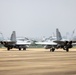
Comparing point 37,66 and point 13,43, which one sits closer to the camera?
point 37,66

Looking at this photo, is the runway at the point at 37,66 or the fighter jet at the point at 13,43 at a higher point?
the runway at the point at 37,66

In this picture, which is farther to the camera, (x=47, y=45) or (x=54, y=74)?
(x=47, y=45)

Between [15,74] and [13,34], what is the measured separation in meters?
83.7

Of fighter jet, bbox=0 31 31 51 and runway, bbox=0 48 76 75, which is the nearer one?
runway, bbox=0 48 76 75

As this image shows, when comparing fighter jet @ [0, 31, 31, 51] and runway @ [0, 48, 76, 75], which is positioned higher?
runway @ [0, 48, 76, 75]

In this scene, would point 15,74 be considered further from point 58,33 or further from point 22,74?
point 58,33

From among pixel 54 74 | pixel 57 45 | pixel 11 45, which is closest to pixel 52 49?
pixel 57 45

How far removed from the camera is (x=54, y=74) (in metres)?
20.3

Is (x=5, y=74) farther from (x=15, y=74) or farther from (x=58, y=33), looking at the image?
(x=58, y=33)

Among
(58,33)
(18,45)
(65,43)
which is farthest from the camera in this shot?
(18,45)

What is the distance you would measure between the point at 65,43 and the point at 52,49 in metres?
3.70

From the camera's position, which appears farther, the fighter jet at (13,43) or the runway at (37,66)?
the fighter jet at (13,43)

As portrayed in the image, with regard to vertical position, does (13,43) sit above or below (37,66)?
below

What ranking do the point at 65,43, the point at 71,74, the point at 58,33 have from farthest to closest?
1. the point at 58,33
2. the point at 65,43
3. the point at 71,74
